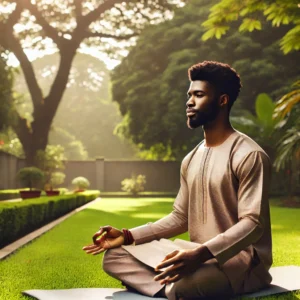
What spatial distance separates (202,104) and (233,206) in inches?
27.7

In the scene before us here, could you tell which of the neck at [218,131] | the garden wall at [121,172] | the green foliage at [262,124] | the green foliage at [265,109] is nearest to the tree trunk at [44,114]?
the garden wall at [121,172]

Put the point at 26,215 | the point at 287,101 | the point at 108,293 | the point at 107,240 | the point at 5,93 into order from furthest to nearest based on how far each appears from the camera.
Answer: the point at 5,93 → the point at 287,101 → the point at 26,215 → the point at 108,293 → the point at 107,240

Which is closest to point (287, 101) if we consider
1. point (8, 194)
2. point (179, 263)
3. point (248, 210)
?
point (248, 210)

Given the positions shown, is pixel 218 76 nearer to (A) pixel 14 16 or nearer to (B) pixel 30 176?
(B) pixel 30 176

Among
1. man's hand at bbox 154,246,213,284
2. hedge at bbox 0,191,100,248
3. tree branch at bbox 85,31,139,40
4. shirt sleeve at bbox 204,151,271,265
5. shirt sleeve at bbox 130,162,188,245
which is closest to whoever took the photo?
man's hand at bbox 154,246,213,284

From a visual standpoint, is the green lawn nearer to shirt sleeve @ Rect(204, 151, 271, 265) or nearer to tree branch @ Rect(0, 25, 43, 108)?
shirt sleeve @ Rect(204, 151, 271, 265)

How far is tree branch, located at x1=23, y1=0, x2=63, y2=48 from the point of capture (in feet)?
73.6

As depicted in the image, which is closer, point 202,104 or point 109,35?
point 202,104

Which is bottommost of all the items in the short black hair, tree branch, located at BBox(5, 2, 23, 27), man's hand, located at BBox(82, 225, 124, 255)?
man's hand, located at BBox(82, 225, 124, 255)

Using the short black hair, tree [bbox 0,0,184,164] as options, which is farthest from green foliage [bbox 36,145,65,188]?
the short black hair

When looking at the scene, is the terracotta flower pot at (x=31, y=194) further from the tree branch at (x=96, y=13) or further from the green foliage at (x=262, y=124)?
the tree branch at (x=96, y=13)

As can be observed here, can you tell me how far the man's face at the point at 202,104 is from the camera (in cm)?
360

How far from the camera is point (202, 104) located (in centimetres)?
360

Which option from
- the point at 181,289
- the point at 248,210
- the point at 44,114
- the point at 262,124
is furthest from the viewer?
the point at 44,114
